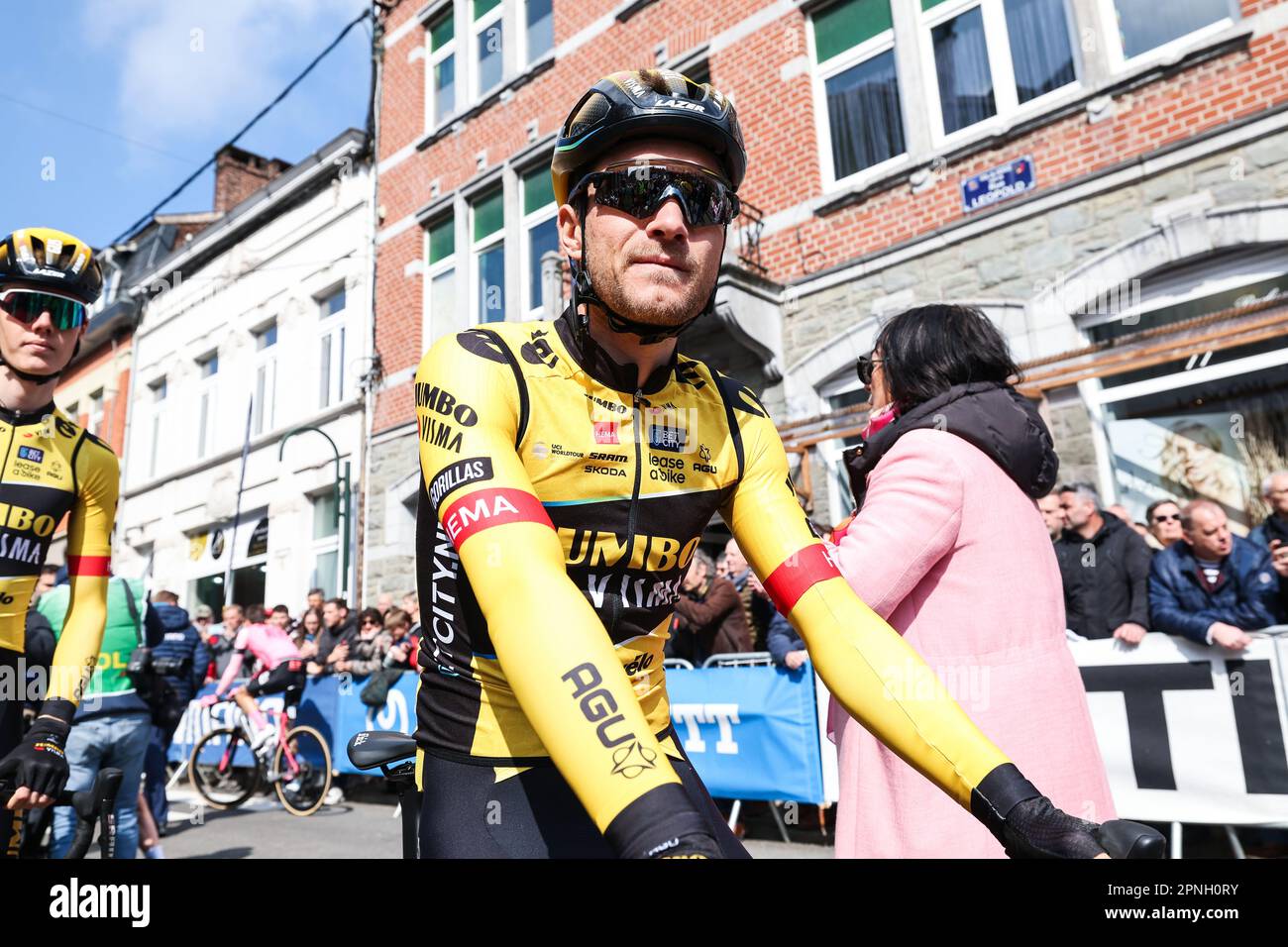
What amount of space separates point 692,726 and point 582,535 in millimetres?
5623

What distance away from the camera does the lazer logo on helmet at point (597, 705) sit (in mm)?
1084

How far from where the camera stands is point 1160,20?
8.43m

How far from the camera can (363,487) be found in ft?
53.7

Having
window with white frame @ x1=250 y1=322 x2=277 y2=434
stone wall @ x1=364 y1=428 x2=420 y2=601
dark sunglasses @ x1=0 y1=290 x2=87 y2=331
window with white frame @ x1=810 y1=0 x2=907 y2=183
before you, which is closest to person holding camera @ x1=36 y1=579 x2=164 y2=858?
dark sunglasses @ x1=0 y1=290 x2=87 y2=331

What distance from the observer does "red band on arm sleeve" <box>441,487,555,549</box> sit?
4.22ft

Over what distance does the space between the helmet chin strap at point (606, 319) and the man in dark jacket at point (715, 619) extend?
5.46 metres

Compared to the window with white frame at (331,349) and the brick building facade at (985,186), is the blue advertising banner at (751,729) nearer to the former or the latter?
the brick building facade at (985,186)

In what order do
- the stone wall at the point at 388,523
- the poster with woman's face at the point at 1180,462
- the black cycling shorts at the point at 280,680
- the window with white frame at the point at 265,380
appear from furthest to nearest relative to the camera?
the window with white frame at the point at 265,380 < the stone wall at the point at 388,523 < the black cycling shorts at the point at 280,680 < the poster with woman's face at the point at 1180,462

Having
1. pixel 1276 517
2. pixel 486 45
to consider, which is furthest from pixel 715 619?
pixel 486 45

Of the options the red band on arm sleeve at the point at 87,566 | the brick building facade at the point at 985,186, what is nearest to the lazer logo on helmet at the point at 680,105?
the red band on arm sleeve at the point at 87,566

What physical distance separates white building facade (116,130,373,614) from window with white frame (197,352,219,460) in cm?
4

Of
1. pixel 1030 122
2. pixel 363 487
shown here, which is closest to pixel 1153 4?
pixel 1030 122

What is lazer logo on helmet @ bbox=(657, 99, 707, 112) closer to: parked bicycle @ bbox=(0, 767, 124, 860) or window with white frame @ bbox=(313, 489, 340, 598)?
parked bicycle @ bbox=(0, 767, 124, 860)

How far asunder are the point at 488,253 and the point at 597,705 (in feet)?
51.7
